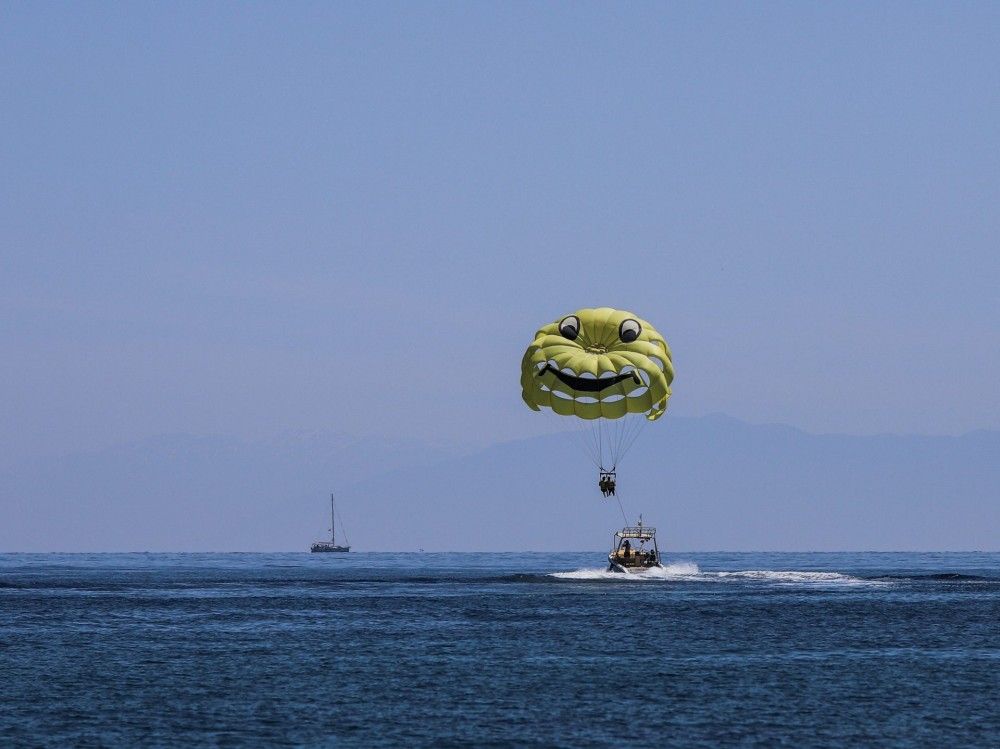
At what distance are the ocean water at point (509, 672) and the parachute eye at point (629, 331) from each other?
1565 cm

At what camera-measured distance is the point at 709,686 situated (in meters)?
54.0

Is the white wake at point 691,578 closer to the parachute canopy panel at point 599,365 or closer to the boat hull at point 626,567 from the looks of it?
the boat hull at point 626,567

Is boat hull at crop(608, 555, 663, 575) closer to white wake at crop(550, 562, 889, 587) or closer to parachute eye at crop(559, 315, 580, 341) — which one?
white wake at crop(550, 562, 889, 587)

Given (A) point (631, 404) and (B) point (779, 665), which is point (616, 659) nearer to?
(B) point (779, 665)

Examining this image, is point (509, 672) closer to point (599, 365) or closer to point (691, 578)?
point (599, 365)

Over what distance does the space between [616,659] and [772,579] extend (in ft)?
262

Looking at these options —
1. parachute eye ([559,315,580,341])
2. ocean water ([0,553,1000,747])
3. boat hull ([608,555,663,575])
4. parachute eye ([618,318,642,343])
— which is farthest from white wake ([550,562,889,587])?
parachute eye ([618,318,642,343])

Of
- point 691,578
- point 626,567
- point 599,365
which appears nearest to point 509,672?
point 599,365

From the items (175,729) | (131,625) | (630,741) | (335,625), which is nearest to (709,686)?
(630,741)

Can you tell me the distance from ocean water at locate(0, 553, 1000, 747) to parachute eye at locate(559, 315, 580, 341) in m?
16.1

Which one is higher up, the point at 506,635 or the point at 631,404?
the point at 631,404

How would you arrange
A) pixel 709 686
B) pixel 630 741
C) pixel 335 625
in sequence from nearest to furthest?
pixel 630 741, pixel 709 686, pixel 335 625

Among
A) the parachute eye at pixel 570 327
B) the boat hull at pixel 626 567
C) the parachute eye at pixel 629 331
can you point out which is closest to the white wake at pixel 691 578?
the boat hull at pixel 626 567

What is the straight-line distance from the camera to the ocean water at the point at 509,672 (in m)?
44.7
